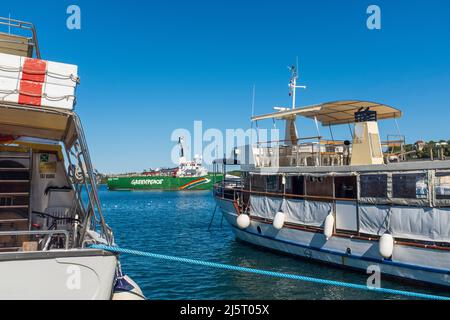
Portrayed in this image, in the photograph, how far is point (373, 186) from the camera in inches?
573

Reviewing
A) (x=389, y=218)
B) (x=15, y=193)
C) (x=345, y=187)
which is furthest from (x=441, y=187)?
(x=15, y=193)

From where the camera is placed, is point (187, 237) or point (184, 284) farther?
point (187, 237)

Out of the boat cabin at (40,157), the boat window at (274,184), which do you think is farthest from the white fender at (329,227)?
the boat cabin at (40,157)

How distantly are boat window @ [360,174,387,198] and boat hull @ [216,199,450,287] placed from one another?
1.84 metres

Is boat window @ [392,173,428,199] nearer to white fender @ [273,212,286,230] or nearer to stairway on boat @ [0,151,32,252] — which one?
white fender @ [273,212,286,230]

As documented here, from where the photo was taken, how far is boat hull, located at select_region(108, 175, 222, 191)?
374 feet

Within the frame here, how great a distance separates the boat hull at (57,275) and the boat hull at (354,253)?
1105 centimetres

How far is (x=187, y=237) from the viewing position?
26.3m

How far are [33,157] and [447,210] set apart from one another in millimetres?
13075

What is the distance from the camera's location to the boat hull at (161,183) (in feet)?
374

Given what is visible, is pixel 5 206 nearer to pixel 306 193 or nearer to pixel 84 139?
pixel 84 139

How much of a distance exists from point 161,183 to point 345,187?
103338 mm

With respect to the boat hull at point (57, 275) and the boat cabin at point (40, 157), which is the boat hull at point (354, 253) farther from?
the boat hull at point (57, 275)
